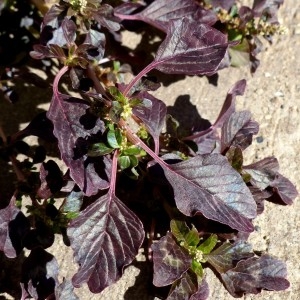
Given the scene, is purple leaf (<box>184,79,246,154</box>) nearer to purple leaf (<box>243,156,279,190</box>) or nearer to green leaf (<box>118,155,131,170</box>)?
purple leaf (<box>243,156,279,190</box>)

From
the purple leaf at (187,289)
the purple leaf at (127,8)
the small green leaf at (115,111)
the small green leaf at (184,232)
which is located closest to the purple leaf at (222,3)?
the purple leaf at (127,8)

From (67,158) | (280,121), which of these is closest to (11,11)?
(67,158)

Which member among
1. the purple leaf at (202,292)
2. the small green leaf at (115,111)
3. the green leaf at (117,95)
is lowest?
the purple leaf at (202,292)

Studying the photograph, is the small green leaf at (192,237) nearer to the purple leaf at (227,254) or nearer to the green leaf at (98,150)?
the purple leaf at (227,254)

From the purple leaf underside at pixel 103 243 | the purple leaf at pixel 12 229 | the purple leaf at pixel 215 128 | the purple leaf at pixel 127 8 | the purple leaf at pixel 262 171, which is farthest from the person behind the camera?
the purple leaf at pixel 127 8

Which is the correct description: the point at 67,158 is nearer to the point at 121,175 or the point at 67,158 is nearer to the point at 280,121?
the point at 121,175

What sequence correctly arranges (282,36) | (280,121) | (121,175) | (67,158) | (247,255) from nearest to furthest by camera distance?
1. (67,158)
2. (247,255)
3. (121,175)
4. (280,121)
5. (282,36)

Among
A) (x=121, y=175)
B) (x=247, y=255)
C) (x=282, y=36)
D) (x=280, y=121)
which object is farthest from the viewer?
(x=282, y=36)

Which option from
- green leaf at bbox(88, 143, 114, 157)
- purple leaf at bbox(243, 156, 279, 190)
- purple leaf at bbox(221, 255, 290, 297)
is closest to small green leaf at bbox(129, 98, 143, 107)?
green leaf at bbox(88, 143, 114, 157)
